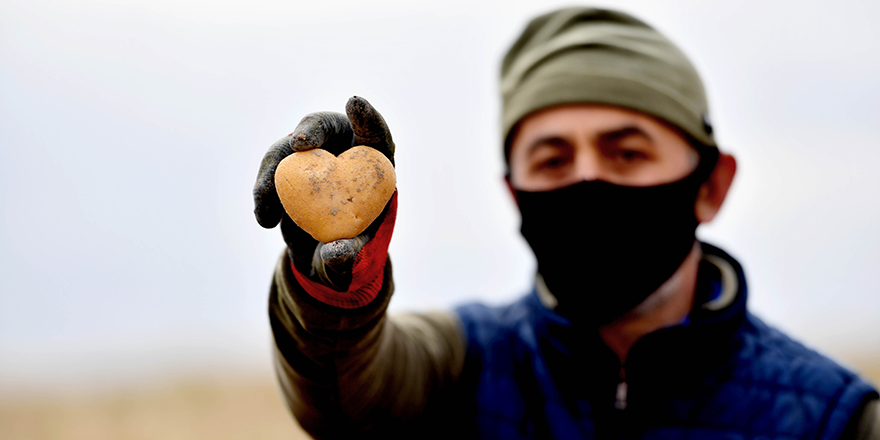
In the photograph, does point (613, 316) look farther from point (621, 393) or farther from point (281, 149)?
point (281, 149)

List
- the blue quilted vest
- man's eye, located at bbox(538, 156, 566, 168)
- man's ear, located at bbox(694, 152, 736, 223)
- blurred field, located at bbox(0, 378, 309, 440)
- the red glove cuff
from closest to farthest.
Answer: the red glove cuff
the blue quilted vest
man's eye, located at bbox(538, 156, 566, 168)
man's ear, located at bbox(694, 152, 736, 223)
blurred field, located at bbox(0, 378, 309, 440)

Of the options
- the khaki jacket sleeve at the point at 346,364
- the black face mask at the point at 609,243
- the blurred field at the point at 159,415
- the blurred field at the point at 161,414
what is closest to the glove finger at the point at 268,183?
the khaki jacket sleeve at the point at 346,364

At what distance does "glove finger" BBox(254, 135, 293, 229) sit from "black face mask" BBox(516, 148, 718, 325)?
3.84 ft

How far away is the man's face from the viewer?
2029mm

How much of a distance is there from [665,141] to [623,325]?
2.24 ft

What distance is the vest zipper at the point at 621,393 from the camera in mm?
1901

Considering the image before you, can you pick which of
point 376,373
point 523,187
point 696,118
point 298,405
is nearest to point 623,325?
point 523,187

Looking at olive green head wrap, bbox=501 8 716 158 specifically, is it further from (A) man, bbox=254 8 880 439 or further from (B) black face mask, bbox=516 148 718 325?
(B) black face mask, bbox=516 148 718 325

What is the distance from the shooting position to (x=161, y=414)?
25.2 feet

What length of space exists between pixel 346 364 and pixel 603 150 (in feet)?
3.94

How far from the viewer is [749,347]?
201 cm

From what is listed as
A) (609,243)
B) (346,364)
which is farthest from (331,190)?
(609,243)

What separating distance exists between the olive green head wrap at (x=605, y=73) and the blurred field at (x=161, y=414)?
16.5 ft

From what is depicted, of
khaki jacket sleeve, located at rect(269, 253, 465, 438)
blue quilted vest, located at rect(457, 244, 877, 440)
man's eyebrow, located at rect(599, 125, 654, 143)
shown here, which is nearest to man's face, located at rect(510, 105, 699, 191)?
man's eyebrow, located at rect(599, 125, 654, 143)
